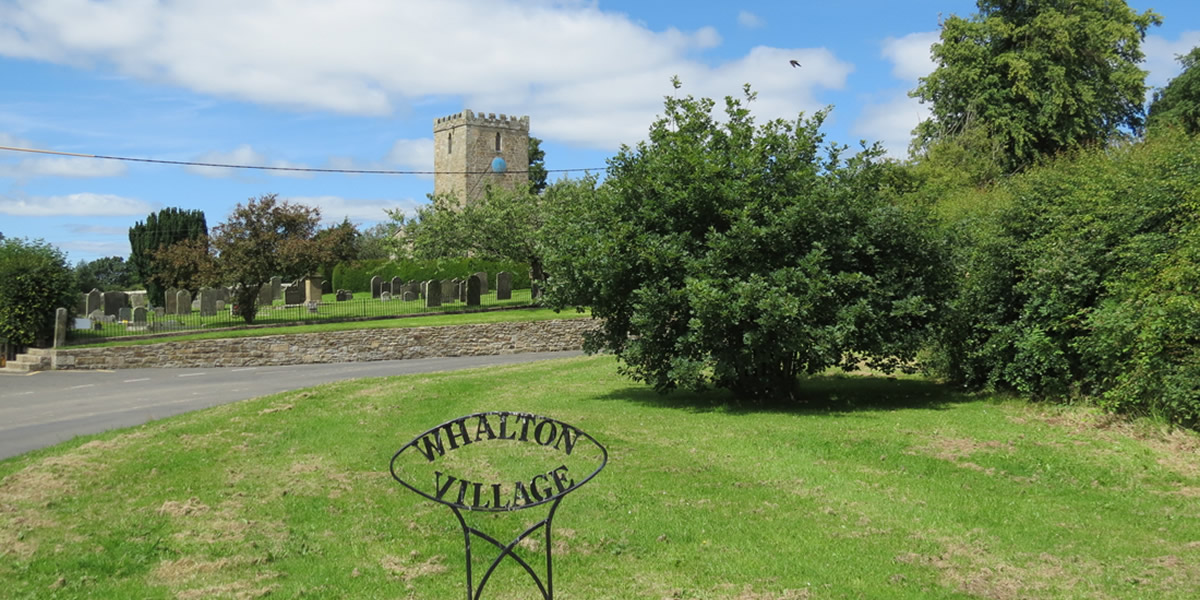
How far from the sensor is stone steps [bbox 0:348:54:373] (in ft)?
86.4

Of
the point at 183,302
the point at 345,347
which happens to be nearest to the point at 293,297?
the point at 183,302

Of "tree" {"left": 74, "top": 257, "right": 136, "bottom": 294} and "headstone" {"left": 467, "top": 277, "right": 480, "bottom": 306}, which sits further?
"tree" {"left": 74, "top": 257, "right": 136, "bottom": 294}

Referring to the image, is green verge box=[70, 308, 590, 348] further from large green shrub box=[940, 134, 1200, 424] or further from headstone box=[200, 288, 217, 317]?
large green shrub box=[940, 134, 1200, 424]

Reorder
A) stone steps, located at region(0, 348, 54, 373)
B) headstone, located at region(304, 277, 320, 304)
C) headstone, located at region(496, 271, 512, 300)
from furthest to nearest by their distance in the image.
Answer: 1. headstone, located at region(304, 277, 320, 304)
2. headstone, located at region(496, 271, 512, 300)
3. stone steps, located at region(0, 348, 54, 373)

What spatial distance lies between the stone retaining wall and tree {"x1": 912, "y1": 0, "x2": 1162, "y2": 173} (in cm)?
1763

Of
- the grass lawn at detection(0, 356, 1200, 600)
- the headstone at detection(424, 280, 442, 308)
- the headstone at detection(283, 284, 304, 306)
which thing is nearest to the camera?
the grass lawn at detection(0, 356, 1200, 600)

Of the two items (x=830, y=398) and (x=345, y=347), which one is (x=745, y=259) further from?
(x=345, y=347)

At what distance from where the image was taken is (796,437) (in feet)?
41.1

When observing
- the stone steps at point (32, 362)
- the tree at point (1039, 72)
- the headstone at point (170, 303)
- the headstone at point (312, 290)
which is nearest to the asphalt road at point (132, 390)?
the stone steps at point (32, 362)

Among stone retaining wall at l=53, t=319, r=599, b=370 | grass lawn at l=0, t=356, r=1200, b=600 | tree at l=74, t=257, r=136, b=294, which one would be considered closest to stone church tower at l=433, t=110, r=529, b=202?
tree at l=74, t=257, r=136, b=294

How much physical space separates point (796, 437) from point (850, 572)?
553 cm

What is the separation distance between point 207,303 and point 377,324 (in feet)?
22.4

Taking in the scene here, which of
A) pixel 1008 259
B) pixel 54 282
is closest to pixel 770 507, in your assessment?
pixel 1008 259

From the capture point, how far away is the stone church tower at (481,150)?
71.7 metres
